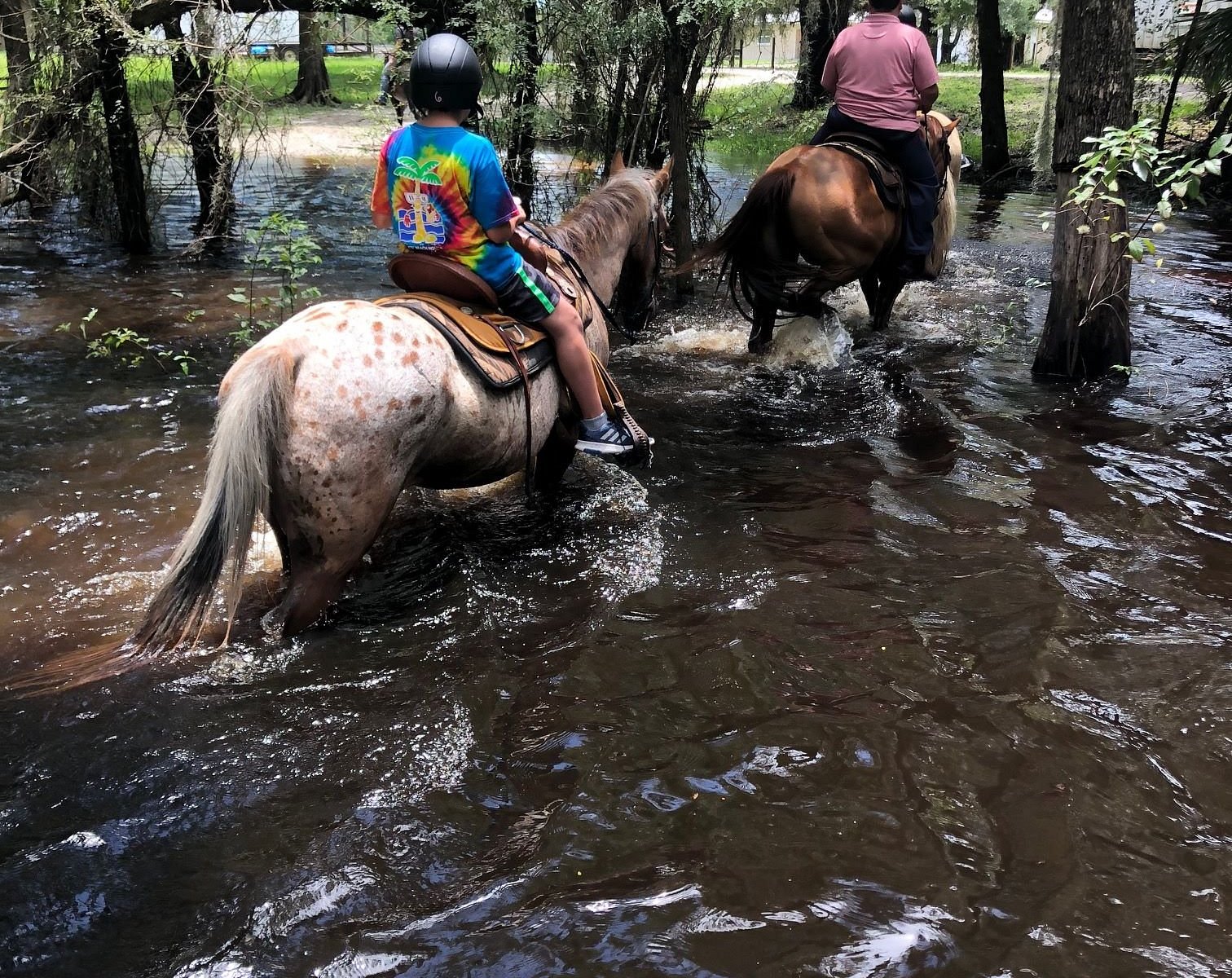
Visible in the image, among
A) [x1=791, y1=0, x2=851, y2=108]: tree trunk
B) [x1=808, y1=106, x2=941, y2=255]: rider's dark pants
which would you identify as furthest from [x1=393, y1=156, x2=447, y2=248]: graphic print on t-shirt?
[x1=791, y1=0, x2=851, y2=108]: tree trunk

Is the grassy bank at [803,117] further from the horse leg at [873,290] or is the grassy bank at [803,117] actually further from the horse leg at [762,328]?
the horse leg at [762,328]

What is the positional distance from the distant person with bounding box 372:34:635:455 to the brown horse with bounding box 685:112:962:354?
3.20m

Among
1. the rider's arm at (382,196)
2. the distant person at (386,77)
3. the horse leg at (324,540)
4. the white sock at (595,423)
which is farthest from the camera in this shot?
the distant person at (386,77)

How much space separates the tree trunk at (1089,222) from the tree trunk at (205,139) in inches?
308

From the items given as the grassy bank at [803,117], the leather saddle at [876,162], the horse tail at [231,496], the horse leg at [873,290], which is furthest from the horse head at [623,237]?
the grassy bank at [803,117]

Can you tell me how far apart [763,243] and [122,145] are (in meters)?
7.62

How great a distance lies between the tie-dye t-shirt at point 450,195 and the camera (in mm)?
3672

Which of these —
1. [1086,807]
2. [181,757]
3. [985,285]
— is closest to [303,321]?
[181,757]

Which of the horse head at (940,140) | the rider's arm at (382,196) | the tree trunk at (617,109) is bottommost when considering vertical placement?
the rider's arm at (382,196)

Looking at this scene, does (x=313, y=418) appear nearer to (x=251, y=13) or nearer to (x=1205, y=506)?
(x=1205, y=506)

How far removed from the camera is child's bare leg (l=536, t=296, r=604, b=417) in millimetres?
4207

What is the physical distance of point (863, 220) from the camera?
6.72m

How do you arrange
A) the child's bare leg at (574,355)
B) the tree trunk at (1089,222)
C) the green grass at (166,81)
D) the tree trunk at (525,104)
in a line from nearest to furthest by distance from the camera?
the child's bare leg at (574,355) → the tree trunk at (1089,222) → the tree trunk at (525,104) → the green grass at (166,81)

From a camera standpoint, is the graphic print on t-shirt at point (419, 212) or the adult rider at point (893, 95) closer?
the graphic print on t-shirt at point (419, 212)
